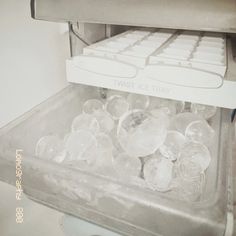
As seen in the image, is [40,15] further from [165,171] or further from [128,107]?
[165,171]

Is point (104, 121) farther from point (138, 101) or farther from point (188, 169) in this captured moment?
point (188, 169)

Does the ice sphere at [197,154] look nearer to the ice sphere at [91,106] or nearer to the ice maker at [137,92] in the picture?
the ice maker at [137,92]

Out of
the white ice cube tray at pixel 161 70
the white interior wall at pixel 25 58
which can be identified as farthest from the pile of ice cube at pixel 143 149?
the white interior wall at pixel 25 58

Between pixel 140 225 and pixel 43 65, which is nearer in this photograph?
pixel 140 225

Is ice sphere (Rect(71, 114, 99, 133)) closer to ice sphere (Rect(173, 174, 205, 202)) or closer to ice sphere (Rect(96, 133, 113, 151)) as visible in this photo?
ice sphere (Rect(96, 133, 113, 151))

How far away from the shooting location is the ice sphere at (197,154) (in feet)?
1.97

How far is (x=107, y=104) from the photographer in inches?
34.6

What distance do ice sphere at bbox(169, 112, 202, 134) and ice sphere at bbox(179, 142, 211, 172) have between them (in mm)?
105

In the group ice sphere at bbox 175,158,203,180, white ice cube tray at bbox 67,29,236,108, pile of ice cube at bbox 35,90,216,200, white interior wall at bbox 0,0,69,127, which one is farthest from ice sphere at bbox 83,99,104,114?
ice sphere at bbox 175,158,203,180

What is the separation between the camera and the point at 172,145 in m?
0.70

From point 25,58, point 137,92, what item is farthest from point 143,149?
point 25,58

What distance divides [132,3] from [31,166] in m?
0.42

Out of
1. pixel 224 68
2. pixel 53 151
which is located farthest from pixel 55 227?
pixel 224 68

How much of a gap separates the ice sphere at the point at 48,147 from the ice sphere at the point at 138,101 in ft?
0.98
